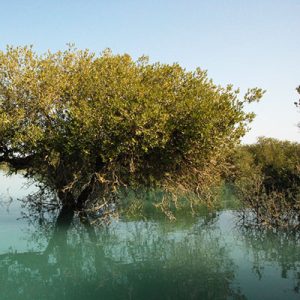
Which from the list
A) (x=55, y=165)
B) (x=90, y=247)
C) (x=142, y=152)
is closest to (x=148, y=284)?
(x=90, y=247)

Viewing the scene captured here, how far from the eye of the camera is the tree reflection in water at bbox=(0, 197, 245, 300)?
50.2 feet

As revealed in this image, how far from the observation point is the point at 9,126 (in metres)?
26.0

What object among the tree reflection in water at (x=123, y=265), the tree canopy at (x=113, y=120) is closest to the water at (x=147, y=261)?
the tree reflection in water at (x=123, y=265)

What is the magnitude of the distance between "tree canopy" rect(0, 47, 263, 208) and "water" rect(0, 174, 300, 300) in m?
3.63

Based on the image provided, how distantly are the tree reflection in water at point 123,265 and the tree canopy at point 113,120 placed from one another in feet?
11.6

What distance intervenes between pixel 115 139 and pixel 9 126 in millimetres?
7182

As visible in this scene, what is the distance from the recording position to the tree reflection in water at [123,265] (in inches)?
603

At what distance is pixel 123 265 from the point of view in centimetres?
1933

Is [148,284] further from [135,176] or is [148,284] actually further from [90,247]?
[135,176]

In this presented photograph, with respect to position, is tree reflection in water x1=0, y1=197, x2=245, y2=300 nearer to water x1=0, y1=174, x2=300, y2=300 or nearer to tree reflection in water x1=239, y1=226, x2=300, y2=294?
water x1=0, y1=174, x2=300, y2=300

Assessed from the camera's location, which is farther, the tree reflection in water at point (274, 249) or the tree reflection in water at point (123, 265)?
the tree reflection in water at point (274, 249)

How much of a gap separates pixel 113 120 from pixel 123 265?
9.46 meters

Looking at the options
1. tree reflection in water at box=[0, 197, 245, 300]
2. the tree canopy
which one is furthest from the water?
the tree canopy

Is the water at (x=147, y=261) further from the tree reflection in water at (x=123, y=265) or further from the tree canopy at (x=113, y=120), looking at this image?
the tree canopy at (x=113, y=120)
